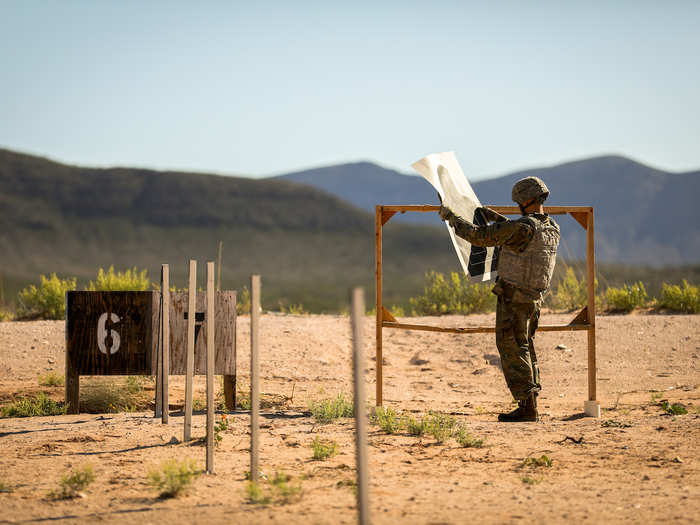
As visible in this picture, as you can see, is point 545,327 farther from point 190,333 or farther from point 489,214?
point 190,333

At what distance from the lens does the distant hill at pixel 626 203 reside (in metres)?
118

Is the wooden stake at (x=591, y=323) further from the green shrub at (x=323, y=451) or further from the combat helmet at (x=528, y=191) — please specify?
the green shrub at (x=323, y=451)

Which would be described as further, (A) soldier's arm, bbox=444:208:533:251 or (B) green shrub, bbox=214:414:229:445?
(A) soldier's arm, bbox=444:208:533:251

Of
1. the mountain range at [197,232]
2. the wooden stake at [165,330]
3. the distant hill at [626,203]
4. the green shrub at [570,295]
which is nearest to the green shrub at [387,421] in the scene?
the wooden stake at [165,330]

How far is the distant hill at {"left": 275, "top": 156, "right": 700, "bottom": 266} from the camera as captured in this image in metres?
118

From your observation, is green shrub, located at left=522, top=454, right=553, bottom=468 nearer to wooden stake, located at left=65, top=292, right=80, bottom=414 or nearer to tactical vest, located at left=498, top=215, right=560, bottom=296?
tactical vest, located at left=498, top=215, right=560, bottom=296

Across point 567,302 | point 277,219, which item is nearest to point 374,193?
point 277,219

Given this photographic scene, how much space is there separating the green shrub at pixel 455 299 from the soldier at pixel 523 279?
7064mm

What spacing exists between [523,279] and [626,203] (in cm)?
13667

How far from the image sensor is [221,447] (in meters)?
6.22

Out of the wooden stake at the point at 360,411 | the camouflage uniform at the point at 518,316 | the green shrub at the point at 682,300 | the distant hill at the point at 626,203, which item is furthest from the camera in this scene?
the distant hill at the point at 626,203

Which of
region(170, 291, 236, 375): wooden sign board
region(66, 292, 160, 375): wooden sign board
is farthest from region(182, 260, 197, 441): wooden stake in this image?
region(66, 292, 160, 375): wooden sign board

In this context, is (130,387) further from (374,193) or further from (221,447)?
(374,193)

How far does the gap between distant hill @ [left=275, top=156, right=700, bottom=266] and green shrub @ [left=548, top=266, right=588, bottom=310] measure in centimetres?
8681
